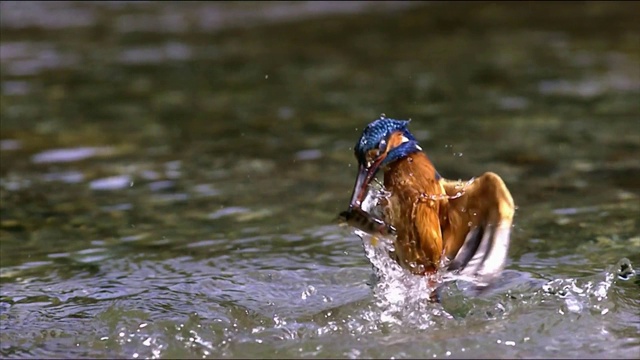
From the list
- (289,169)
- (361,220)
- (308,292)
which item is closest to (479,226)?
(361,220)

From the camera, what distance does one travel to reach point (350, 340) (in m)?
3.67

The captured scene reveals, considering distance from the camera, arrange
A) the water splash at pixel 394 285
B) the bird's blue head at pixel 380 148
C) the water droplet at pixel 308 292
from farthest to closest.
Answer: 1. the water droplet at pixel 308 292
2. the water splash at pixel 394 285
3. the bird's blue head at pixel 380 148

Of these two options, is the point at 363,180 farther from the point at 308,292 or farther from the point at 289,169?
the point at 289,169

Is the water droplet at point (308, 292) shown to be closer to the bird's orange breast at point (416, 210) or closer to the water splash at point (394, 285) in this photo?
the water splash at point (394, 285)

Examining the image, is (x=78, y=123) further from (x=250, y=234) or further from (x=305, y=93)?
(x=250, y=234)

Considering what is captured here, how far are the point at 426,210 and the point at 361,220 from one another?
0.75ft

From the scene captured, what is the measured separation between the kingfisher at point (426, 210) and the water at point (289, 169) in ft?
0.69

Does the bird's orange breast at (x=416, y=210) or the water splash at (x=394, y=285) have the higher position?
the bird's orange breast at (x=416, y=210)

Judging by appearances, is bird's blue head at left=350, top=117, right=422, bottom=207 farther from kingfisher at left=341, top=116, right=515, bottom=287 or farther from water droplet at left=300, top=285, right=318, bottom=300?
water droplet at left=300, top=285, right=318, bottom=300

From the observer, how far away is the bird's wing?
3.50 meters

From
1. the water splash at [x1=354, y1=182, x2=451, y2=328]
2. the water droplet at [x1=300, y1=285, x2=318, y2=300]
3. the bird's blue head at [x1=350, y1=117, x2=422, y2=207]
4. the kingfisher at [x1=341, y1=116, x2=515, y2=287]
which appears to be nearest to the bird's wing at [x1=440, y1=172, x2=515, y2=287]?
the kingfisher at [x1=341, y1=116, x2=515, y2=287]

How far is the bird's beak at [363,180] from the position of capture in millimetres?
3492

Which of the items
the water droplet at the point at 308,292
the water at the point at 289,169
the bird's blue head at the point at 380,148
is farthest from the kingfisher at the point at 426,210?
the water droplet at the point at 308,292

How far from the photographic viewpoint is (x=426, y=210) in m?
Result: 3.53
